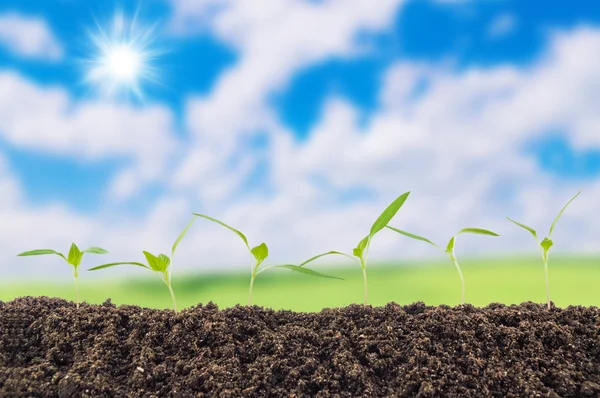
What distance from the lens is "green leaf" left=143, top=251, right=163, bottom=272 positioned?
251 cm

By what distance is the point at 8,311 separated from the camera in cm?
260

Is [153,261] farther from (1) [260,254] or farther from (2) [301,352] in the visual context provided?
(2) [301,352]

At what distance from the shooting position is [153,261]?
253 centimetres

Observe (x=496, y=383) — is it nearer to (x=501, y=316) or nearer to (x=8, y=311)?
(x=501, y=316)

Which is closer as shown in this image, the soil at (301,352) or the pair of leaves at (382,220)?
Answer: the soil at (301,352)

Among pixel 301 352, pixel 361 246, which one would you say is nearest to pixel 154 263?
pixel 301 352

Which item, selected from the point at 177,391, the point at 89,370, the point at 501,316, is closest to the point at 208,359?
the point at 177,391

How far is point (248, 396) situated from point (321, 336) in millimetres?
445

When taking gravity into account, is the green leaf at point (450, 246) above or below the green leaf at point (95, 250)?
below

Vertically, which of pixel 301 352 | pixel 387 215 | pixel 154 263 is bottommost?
pixel 301 352

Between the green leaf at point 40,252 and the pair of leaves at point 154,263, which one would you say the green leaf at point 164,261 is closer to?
the pair of leaves at point 154,263

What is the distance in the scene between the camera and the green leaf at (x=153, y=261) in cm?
251

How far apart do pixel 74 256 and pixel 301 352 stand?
130 centimetres

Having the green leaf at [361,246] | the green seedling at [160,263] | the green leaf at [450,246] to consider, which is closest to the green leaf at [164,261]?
the green seedling at [160,263]
